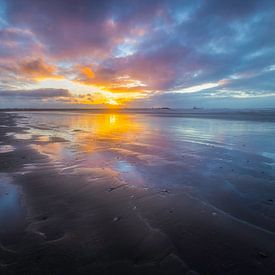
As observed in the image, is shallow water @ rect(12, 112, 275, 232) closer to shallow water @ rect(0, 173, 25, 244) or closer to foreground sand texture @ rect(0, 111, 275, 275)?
foreground sand texture @ rect(0, 111, 275, 275)

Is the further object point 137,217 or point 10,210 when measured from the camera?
point 10,210

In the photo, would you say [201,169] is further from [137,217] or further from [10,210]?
[10,210]

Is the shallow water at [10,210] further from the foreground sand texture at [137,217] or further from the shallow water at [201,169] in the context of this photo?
the shallow water at [201,169]

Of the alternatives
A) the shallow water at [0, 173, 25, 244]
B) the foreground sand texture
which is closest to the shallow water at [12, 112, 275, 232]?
the foreground sand texture

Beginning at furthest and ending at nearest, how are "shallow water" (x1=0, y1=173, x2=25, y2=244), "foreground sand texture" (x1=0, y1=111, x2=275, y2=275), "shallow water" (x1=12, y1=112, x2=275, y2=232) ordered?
"shallow water" (x1=12, y1=112, x2=275, y2=232) < "shallow water" (x1=0, y1=173, x2=25, y2=244) < "foreground sand texture" (x1=0, y1=111, x2=275, y2=275)

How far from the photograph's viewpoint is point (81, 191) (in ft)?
22.1

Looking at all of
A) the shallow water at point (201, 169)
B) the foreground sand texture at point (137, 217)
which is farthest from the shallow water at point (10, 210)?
the shallow water at point (201, 169)

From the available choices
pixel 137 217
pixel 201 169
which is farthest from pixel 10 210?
pixel 201 169

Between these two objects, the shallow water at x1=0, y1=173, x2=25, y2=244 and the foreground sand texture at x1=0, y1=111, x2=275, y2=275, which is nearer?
the foreground sand texture at x1=0, y1=111, x2=275, y2=275

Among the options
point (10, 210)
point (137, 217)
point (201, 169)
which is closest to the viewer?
point (137, 217)

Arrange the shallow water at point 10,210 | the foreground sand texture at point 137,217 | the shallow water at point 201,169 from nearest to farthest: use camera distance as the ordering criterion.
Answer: the foreground sand texture at point 137,217
the shallow water at point 10,210
the shallow water at point 201,169

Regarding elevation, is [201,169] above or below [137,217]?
below

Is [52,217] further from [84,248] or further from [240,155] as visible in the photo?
[240,155]

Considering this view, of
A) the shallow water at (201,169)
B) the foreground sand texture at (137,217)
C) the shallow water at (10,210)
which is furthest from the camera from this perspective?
the shallow water at (201,169)
